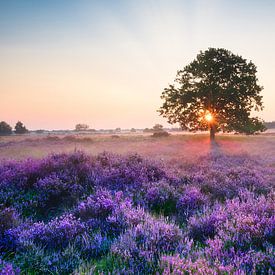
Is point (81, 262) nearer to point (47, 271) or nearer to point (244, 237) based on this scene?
point (47, 271)

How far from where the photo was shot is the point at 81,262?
316cm

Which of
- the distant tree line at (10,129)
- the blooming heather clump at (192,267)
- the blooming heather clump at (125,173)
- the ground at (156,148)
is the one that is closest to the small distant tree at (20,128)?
the distant tree line at (10,129)

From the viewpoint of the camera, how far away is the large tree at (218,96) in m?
30.6

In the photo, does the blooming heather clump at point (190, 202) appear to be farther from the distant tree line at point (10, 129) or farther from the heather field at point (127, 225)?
the distant tree line at point (10, 129)

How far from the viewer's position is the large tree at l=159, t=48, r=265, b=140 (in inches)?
1204

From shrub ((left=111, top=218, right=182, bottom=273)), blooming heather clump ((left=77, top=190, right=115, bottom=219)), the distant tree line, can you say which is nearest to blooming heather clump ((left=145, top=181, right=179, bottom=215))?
blooming heather clump ((left=77, top=190, right=115, bottom=219))

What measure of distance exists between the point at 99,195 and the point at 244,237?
9.08 feet

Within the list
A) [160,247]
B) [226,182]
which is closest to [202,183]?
[226,182]

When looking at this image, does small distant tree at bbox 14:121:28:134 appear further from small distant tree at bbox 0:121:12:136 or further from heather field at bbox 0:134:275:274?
heather field at bbox 0:134:275:274

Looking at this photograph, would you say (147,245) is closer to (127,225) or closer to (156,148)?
(127,225)

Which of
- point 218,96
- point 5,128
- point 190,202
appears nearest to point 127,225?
point 190,202

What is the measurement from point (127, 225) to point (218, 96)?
27.9m

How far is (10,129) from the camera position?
2474 inches

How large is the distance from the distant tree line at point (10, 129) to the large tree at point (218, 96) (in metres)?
40.1
